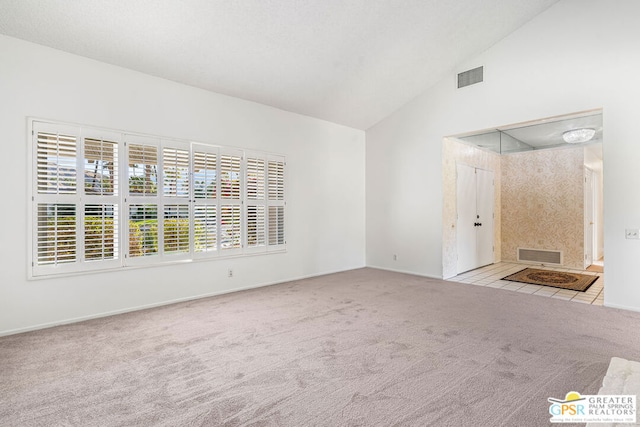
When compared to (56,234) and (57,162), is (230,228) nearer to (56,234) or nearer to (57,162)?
(56,234)

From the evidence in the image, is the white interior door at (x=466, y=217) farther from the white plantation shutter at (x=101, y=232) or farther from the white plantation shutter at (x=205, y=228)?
the white plantation shutter at (x=101, y=232)

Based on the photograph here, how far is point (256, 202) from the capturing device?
16.8 feet

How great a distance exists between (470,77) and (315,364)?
486 centimetres

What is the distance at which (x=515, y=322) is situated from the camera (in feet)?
11.4

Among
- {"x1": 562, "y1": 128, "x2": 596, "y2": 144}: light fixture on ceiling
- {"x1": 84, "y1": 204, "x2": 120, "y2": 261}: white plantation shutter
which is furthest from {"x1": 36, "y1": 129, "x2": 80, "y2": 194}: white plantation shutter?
{"x1": 562, "y1": 128, "x2": 596, "y2": 144}: light fixture on ceiling

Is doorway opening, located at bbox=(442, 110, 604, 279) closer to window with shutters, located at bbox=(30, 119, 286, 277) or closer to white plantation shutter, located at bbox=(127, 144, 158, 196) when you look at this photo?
window with shutters, located at bbox=(30, 119, 286, 277)

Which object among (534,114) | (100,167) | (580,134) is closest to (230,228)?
(100,167)

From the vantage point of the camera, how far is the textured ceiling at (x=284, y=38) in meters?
3.18

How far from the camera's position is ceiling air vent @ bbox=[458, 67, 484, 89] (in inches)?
200

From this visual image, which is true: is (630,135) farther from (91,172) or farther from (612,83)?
(91,172)

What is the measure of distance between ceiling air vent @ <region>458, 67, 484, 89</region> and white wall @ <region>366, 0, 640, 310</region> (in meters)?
0.08

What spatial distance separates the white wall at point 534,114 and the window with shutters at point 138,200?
2.44 meters

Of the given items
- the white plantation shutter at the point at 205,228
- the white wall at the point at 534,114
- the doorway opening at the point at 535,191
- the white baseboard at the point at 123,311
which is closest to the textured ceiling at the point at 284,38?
the white wall at the point at 534,114

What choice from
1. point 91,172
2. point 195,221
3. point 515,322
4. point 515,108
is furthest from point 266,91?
point 515,322
